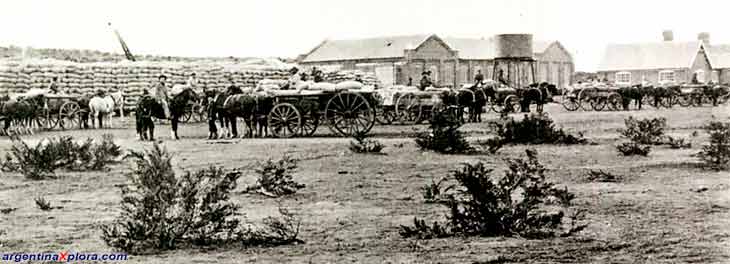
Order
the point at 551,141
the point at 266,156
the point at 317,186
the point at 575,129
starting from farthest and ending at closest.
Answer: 1. the point at 575,129
2. the point at 551,141
3. the point at 266,156
4. the point at 317,186

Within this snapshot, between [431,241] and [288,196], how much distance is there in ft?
9.19

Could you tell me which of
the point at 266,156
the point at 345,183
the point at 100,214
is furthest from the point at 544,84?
the point at 100,214

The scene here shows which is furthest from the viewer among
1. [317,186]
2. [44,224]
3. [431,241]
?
[317,186]

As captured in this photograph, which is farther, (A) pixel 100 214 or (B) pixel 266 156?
(B) pixel 266 156

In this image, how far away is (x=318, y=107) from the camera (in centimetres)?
1639

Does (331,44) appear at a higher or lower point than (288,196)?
higher

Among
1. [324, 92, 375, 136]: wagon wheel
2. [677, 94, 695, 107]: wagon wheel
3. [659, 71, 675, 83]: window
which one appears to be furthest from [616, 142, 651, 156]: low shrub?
[659, 71, 675, 83]: window

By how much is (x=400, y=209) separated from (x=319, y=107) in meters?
8.82

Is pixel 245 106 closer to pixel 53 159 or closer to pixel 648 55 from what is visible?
pixel 53 159

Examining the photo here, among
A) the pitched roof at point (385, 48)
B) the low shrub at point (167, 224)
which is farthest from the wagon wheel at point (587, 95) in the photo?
the low shrub at point (167, 224)

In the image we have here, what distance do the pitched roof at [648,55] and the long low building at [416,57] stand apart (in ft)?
13.9

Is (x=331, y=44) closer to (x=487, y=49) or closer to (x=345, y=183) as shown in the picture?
(x=487, y=49)

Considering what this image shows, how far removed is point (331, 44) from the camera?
50719mm

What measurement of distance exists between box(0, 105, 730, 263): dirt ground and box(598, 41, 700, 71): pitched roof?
41886 millimetres
